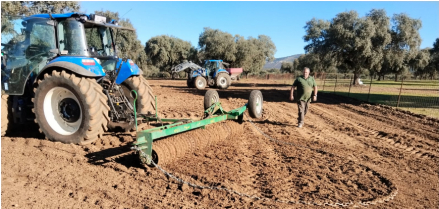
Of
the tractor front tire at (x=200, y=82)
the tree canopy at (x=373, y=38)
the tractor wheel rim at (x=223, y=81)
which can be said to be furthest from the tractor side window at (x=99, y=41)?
the tree canopy at (x=373, y=38)

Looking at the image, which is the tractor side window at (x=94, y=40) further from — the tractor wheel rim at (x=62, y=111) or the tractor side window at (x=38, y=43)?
the tractor wheel rim at (x=62, y=111)

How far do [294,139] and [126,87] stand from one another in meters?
3.77

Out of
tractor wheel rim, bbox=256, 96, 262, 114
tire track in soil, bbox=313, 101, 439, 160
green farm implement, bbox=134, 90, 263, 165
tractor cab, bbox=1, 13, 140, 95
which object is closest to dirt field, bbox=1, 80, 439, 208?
tire track in soil, bbox=313, 101, 439, 160

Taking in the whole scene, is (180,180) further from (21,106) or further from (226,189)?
(21,106)

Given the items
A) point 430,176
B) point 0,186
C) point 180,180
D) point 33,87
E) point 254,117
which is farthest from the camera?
point 254,117

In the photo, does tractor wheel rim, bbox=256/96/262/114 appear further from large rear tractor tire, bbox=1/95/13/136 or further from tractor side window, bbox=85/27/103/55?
large rear tractor tire, bbox=1/95/13/136

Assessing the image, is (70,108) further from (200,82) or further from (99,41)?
(200,82)

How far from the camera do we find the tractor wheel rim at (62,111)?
5.21m

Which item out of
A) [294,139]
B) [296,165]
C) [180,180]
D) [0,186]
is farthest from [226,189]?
[294,139]

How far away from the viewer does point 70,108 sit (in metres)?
5.27

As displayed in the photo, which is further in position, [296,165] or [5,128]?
[5,128]

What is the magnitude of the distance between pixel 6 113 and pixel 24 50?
1.19m

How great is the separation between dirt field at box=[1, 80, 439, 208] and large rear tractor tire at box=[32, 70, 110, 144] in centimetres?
26

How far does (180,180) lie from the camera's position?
12.5ft
